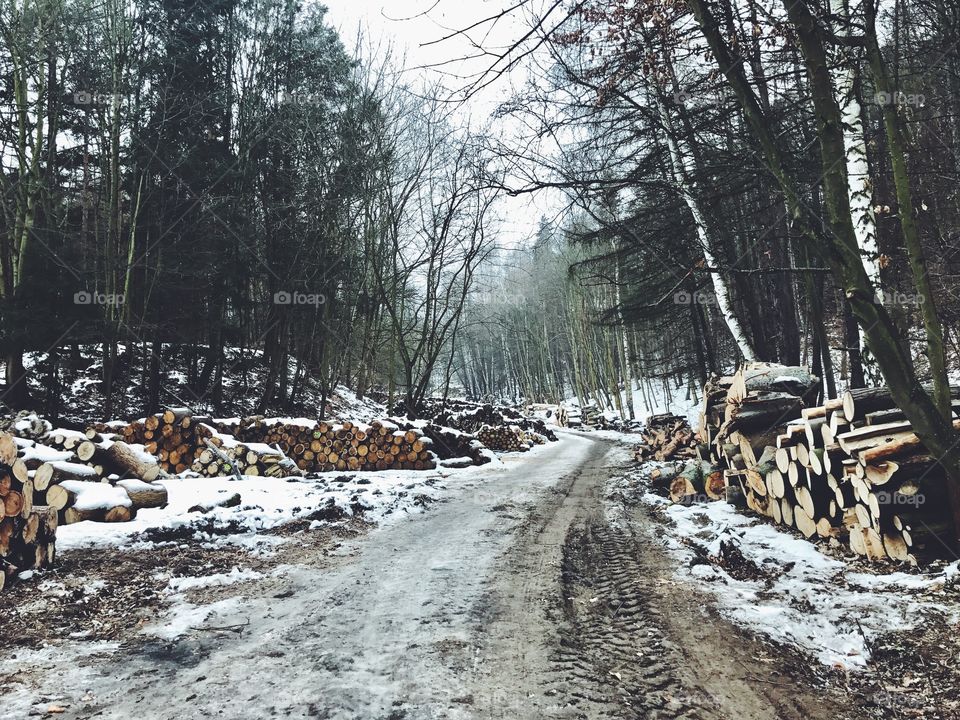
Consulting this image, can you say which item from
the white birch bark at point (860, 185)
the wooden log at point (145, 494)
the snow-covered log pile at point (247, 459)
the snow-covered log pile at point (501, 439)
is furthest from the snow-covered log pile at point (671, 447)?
the wooden log at point (145, 494)

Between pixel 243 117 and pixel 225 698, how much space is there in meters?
18.2

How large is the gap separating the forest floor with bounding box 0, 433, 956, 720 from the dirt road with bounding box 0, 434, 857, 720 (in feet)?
0.04

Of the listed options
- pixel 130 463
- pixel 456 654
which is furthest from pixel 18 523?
pixel 456 654

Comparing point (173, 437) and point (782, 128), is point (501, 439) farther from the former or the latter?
point (782, 128)

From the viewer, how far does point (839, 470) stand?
446cm

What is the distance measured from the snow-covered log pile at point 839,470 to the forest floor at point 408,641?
3.94 feet

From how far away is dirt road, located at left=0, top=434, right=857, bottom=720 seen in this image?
94.3 inches

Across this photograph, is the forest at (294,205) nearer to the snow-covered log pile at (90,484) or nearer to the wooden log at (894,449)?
the wooden log at (894,449)

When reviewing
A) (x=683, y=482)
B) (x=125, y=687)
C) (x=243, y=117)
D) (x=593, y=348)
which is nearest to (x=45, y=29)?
(x=243, y=117)

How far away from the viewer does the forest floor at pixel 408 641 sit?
241cm

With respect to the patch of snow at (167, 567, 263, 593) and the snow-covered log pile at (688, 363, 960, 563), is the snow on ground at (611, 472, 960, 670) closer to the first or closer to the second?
the snow-covered log pile at (688, 363, 960, 563)

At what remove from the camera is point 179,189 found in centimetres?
1452

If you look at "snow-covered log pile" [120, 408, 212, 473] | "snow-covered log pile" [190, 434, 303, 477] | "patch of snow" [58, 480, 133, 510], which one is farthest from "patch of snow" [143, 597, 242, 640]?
"snow-covered log pile" [120, 408, 212, 473]

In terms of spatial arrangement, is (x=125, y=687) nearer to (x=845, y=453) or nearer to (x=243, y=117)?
(x=845, y=453)
